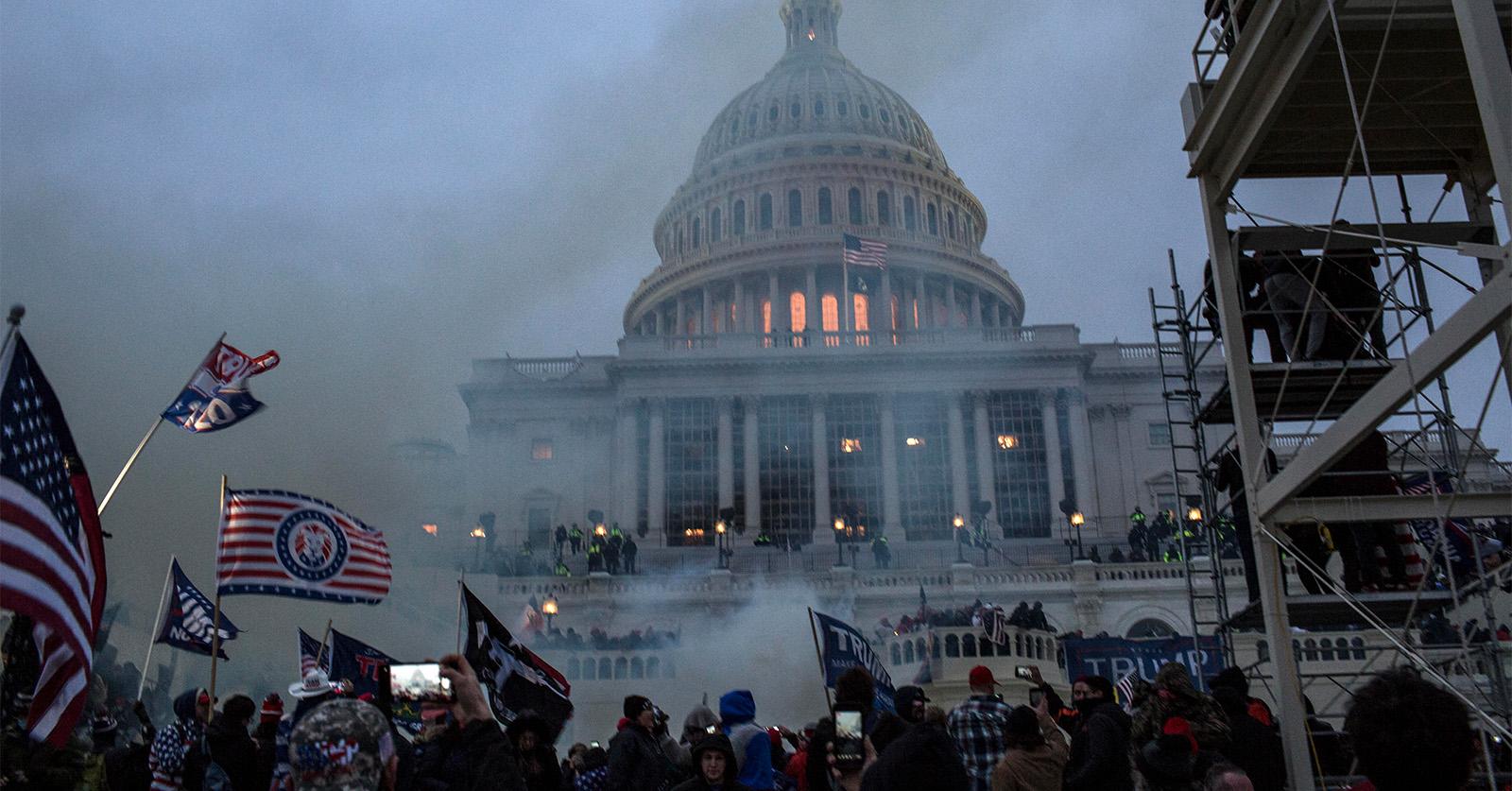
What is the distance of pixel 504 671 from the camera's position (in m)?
11.4

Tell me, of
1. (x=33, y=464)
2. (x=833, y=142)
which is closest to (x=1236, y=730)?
(x=33, y=464)

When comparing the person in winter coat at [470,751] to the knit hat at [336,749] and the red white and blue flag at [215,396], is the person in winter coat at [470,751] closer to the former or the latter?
the knit hat at [336,749]

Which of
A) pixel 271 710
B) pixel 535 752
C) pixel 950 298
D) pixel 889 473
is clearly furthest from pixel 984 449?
pixel 535 752

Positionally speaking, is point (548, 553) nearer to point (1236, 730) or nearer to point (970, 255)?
point (970, 255)

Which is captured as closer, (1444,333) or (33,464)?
(33,464)

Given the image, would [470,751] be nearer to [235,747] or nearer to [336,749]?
[336,749]

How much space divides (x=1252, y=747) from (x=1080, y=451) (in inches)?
1997

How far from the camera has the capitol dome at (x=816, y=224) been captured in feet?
263

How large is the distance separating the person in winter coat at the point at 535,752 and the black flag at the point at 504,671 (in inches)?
93.0

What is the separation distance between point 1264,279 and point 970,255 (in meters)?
70.6

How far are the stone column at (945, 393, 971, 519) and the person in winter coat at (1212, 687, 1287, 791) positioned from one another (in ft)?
157

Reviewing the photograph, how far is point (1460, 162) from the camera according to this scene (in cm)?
1348

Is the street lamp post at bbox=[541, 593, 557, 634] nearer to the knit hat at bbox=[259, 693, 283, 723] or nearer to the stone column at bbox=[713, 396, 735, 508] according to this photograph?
the stone column at bbox=[713, 396, 735, 508]

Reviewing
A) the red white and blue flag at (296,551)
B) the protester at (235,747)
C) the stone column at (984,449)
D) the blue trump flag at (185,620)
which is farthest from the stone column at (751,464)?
the protester at (235,747)
